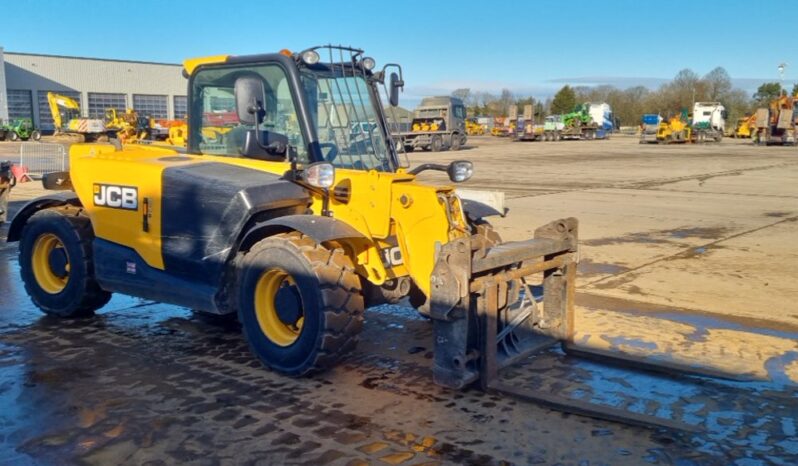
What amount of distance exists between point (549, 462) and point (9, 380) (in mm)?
3756

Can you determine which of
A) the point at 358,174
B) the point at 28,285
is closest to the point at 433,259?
the point at 358,174

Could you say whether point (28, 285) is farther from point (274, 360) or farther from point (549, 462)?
point (549, 462)

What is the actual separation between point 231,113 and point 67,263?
219 cm

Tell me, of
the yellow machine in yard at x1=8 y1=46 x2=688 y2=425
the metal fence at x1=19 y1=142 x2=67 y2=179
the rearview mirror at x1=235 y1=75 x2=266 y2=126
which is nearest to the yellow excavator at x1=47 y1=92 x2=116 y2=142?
the metal fence at x1=19 y1=142 x2=67 y2=179

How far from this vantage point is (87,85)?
223 ft

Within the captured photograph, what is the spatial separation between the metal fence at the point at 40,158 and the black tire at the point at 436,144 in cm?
2397

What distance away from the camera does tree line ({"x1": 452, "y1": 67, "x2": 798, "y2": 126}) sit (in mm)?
81062

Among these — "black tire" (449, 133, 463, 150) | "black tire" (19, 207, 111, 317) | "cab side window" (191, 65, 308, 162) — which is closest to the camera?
"cab side window" (191, 65, 308, 162)

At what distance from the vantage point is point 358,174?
5426 mm

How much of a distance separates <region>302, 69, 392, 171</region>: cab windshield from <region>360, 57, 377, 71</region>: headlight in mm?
100

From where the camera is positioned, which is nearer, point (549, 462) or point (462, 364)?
point (549, 462)

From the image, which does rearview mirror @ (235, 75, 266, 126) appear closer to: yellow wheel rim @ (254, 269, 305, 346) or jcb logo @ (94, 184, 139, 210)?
yellow wheel rim @ (254, 269, 305, 346)

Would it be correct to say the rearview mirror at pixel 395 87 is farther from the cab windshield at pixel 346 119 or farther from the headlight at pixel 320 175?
the headlight at pixel 320 175

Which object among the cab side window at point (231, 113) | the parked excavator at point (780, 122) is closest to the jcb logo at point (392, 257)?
the cab side window at point (231, 113)
